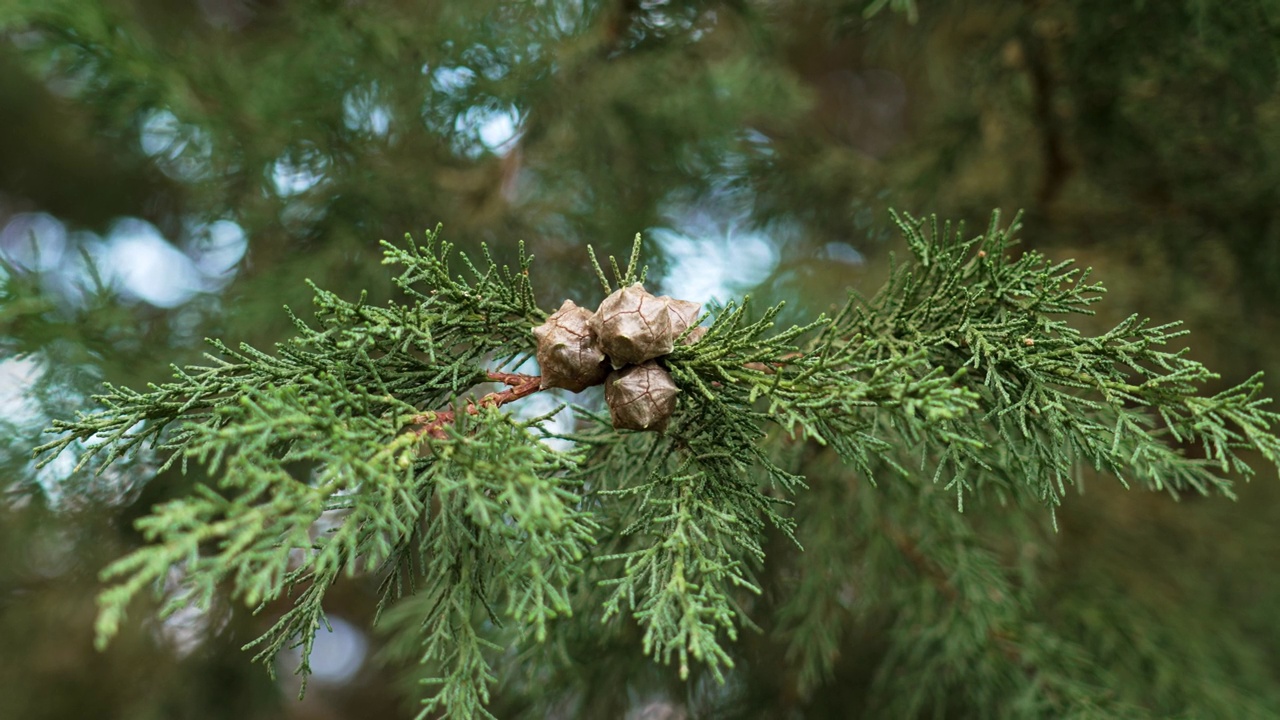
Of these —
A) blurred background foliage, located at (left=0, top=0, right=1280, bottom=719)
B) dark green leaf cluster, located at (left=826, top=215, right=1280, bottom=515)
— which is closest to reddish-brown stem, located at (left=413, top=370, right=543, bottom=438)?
dark green leaf cluster, located at (left=826, top=215, right=1280, bottom=515)

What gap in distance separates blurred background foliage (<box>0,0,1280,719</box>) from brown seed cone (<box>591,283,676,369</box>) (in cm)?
80

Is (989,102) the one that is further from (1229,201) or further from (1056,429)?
(1056,429)

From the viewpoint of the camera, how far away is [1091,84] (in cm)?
203

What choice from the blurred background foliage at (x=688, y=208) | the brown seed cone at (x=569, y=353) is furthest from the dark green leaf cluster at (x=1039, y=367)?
the blurred background foliage at (x=688, y=208)

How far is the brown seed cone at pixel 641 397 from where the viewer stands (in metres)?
0.90

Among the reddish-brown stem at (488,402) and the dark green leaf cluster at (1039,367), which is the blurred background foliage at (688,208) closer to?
the dark green leaf cluster at (1039,367)

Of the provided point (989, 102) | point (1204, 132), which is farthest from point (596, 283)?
point (1204, 132)

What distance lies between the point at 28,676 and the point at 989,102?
13.1 ft

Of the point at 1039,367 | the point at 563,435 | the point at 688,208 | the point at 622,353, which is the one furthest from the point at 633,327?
the point at 688,208

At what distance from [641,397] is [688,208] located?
6.34ft

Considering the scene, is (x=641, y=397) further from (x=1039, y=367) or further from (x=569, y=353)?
(x=1039, y=367)

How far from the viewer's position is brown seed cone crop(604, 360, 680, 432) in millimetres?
898

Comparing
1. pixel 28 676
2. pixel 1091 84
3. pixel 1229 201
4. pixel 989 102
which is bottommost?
pixel 28 676

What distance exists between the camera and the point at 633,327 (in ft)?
2.91
